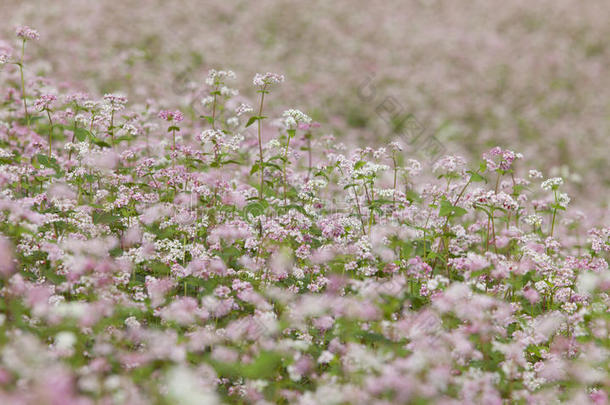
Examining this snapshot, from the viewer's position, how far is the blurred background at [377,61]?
14.2 meters

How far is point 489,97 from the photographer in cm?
1686

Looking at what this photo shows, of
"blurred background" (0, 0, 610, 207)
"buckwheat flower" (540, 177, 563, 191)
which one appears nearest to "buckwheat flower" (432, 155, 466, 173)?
"buckwheat flower" (540, 177, 563, 191)

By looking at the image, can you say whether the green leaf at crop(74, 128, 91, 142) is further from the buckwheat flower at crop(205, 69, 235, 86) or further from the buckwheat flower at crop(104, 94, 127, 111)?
the buckwheat flower at crop(205, 69, 235, 86)

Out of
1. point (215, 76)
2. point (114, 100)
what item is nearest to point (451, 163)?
point (215, 76)

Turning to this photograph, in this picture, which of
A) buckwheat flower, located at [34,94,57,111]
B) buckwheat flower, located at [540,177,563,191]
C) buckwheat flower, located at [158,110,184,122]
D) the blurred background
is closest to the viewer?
buckwheat flower, located at [540,177,563,191]

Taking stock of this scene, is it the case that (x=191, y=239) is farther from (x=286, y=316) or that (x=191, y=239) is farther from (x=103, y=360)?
(x=103, y=360)

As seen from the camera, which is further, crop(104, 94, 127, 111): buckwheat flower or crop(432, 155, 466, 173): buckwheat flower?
crop(432, 155, 466, 173): buckwheat flower

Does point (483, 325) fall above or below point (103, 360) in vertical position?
above

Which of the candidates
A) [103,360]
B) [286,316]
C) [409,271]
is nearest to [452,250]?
[409,271]

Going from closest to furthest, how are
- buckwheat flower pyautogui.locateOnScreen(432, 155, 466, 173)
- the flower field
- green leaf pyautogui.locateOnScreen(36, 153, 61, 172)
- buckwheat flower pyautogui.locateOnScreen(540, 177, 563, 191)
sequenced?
the flower field, buckwheat flower pyautogui.locateOnScreen(540, 177, 563, 191), green leaf pyautogui.locateOnScreen(36, 153, 61, 172), buckwheat flower pyautogui.locateOnScreen(432, 155, 466, 173)

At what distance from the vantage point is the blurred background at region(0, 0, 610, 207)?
14164 millimetres

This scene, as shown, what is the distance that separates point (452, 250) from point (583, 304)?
128 cm

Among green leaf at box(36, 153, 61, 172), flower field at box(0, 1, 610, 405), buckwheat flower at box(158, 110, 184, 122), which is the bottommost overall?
flower field at box(0, 1, 610, 405)

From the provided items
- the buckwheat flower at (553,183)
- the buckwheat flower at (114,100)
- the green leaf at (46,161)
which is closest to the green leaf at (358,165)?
the buckwheat flower at (553,183)
